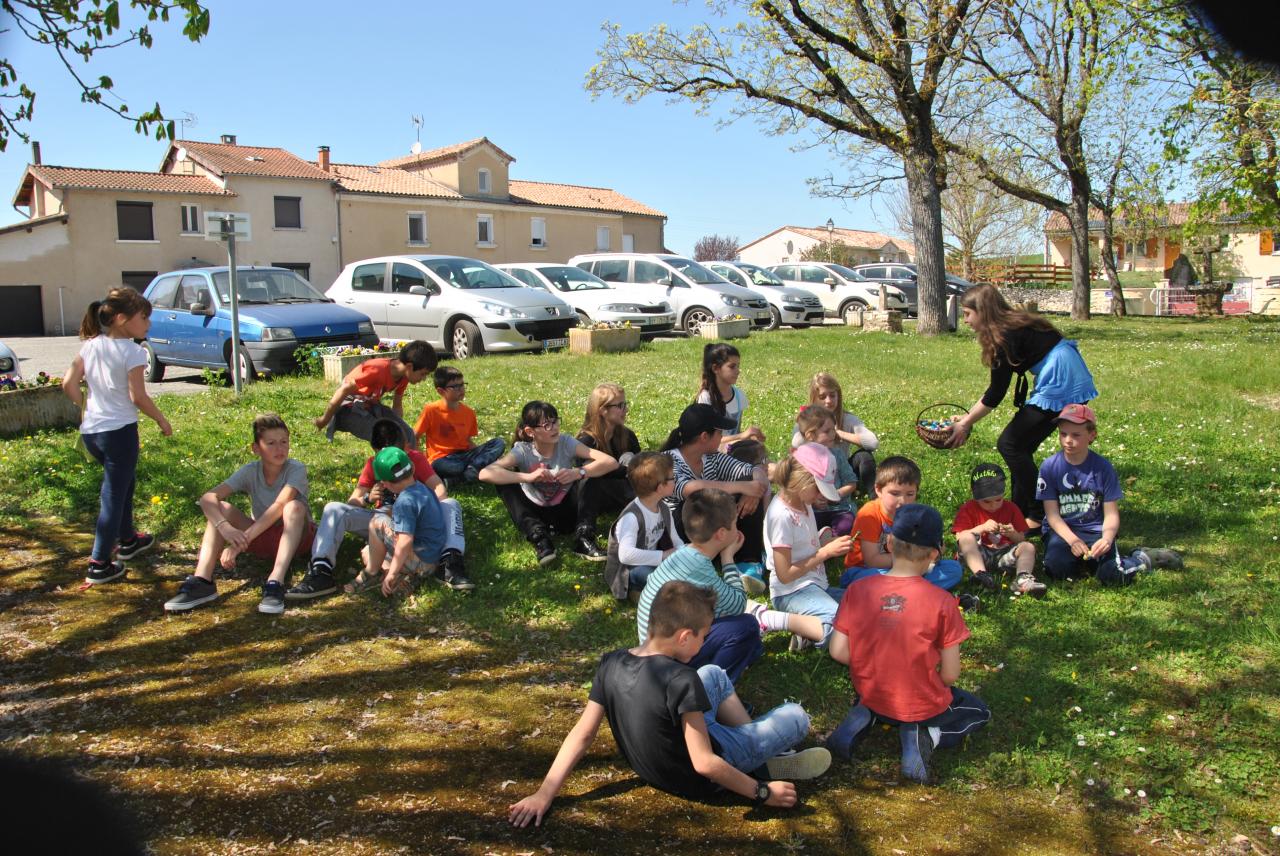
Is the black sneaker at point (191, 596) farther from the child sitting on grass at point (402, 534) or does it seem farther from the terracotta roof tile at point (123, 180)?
the terracotta roof tile at point (123, 180)

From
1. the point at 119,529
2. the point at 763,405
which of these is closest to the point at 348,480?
the point at 119,529

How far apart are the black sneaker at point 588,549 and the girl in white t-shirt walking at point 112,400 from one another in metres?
2.57

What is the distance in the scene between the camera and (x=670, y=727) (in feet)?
11.8

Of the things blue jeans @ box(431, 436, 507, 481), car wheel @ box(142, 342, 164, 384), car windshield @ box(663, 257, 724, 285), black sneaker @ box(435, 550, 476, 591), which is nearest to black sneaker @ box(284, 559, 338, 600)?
black sneaker @ box(435, 550, 476, 591)

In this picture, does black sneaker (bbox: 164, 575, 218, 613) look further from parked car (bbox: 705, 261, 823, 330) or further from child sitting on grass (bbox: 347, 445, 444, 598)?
parked car (bbox: 705, 261, 823, 330)

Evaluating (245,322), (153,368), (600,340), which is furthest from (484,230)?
(245,322)

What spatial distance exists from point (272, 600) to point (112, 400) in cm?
159

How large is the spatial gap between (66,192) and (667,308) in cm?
2847

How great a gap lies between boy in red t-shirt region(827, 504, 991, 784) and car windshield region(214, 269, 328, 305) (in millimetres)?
11751

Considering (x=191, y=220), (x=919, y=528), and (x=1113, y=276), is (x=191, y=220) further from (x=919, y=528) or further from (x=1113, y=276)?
(x=919, y=528)

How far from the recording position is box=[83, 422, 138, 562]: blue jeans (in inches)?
240

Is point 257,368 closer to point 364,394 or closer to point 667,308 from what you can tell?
point 364,394

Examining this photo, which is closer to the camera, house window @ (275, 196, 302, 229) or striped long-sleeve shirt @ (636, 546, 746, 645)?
striped long-sleeve shirt @ (636, 546, 746, 645)

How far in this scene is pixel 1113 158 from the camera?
90.8ft
